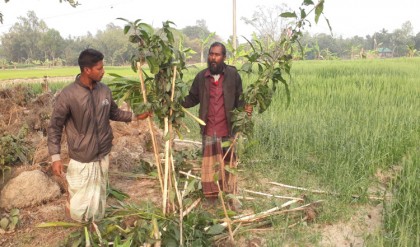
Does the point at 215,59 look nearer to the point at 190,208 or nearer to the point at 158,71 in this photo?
the point at 158,71

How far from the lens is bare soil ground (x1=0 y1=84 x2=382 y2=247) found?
2.51 m

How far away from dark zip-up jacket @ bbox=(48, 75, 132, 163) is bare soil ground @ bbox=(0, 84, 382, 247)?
710 mm

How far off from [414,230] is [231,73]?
1.77m

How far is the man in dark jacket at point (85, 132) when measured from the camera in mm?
2254

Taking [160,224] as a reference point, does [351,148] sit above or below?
above

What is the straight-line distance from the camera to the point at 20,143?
3.91 m

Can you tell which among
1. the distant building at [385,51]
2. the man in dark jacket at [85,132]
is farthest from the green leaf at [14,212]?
the distant building at [385,51]

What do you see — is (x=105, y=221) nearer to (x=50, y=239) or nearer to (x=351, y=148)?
(x=50, y=239)

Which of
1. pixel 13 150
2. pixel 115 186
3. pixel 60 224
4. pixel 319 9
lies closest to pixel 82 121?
pixel 60 224

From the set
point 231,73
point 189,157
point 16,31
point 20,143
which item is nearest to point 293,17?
point 231,73

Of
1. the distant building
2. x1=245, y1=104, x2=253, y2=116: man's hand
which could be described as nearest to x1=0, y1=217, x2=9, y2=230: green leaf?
x1=245, y1=104, x2=253, y2=116: man's hand

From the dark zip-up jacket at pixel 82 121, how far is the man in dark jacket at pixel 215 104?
31.6 inches

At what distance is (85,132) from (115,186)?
1244mm

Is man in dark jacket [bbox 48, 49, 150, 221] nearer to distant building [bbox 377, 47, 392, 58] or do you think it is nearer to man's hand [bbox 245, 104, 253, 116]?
man's hand [bbox 245, 104, 253, 116]
